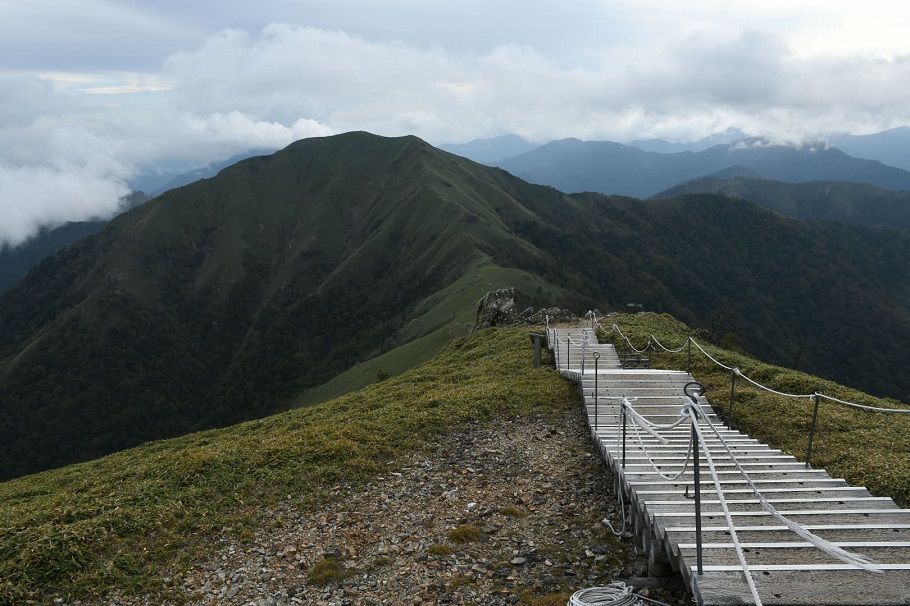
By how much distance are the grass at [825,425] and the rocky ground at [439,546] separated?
5.09 meters

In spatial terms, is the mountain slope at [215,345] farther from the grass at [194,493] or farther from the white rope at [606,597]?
the white rope at [606,597]

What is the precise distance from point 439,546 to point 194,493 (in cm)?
583

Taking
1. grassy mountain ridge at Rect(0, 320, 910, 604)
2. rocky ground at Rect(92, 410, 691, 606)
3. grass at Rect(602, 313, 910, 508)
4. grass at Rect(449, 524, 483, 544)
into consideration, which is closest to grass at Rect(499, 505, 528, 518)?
rocky ground at Rect(92, 410, 691, 606)

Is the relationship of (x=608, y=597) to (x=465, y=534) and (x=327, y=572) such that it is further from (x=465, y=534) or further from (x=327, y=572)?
(x=327, y=572)

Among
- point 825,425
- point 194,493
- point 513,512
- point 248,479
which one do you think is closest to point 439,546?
point 513,512

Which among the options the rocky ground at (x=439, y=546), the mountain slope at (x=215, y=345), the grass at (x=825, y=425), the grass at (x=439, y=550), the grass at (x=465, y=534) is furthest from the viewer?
the mountain slope at (x=215, y=345)

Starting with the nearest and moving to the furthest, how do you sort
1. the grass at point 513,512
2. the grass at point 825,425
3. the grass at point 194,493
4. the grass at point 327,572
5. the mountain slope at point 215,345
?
1. the grass at point 327,572
2. the grass at point 194,493
3. the grass at point 513,512
4. the grass at point 825,425
5. the mountain slope at point 215,345

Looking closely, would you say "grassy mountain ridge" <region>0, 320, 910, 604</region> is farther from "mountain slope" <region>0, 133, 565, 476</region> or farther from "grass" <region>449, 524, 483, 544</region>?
"mountain slope" <region>0, 133, 565, 476</region>

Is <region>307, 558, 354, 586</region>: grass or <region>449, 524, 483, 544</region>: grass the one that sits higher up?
<region>449, 524, 483, 544</region>: grass

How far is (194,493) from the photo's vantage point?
37.4ft

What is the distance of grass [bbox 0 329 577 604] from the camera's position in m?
8.84

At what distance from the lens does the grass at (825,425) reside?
422 inches

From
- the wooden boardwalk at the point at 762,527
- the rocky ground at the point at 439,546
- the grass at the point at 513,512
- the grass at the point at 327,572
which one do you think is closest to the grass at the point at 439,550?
the rocky ground at the point at 439,546

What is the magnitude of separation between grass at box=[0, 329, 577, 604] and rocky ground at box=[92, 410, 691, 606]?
546 mm
